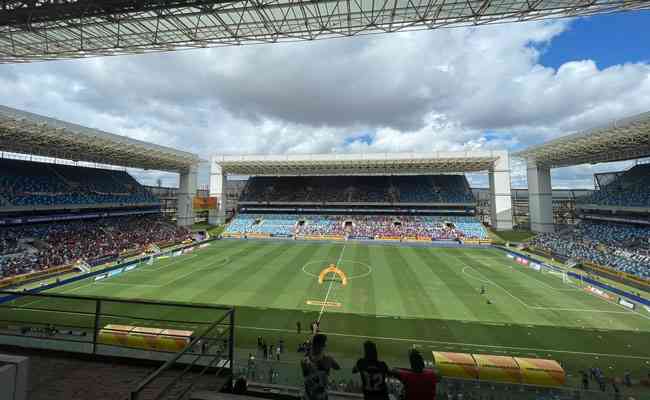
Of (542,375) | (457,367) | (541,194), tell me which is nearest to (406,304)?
(457,367)

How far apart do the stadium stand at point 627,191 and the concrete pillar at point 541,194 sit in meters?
4.42

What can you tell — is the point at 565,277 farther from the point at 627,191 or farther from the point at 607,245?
the point at 627,191

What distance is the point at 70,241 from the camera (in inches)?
1260

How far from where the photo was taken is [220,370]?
12.4 ft

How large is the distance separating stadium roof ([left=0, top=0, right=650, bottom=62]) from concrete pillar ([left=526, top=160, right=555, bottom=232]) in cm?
3857

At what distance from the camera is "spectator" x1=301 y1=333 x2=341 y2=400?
128 inches

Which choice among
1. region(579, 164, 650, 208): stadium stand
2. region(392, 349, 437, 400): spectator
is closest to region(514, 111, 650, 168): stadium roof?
region(579, 164, 650, 208): stadium stand

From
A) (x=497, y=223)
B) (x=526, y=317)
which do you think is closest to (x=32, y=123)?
(x=526, y=317)

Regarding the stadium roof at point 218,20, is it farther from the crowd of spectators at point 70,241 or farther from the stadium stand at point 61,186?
the stadium stand at point 61,186

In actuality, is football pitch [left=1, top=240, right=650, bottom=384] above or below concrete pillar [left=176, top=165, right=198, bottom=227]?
below

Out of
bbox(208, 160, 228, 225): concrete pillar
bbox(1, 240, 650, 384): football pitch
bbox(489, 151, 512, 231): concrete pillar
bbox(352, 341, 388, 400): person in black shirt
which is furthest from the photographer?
bbox(208, 160, 228, 225): concrete pillar

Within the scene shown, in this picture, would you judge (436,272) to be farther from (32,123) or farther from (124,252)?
(32,123)

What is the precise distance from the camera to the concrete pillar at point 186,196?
52.1 m

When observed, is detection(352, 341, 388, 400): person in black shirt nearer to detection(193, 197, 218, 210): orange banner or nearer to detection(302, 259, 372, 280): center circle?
detection(302, 259, 372, 280): center circle
